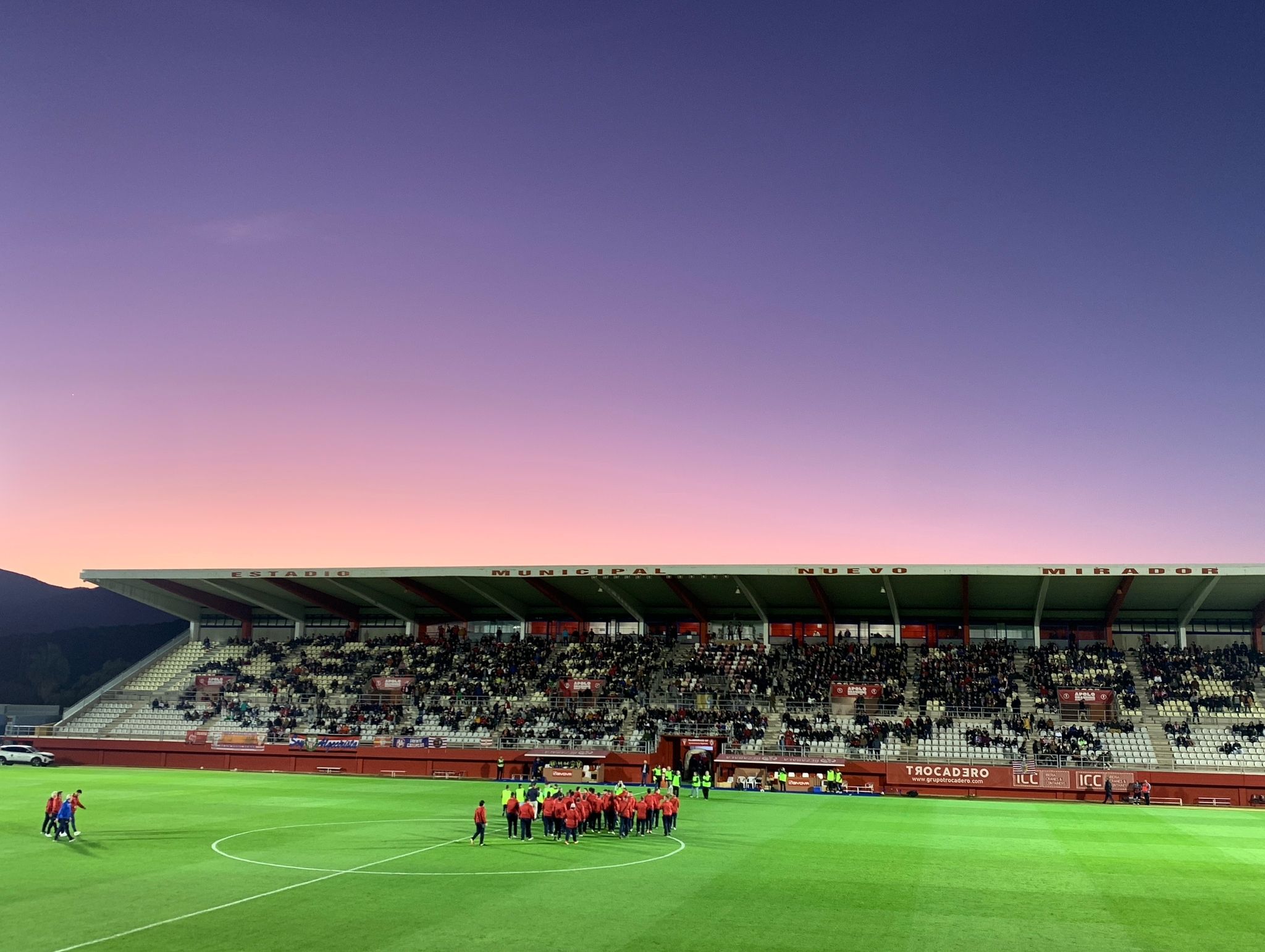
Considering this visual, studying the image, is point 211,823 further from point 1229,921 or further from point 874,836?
point 1229,921

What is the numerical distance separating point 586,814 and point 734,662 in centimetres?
4130

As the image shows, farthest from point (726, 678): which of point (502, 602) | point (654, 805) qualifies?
point (654, 805)

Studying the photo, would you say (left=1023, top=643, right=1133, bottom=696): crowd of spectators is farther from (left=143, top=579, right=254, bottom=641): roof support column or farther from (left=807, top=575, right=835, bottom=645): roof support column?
(left=143, top=579, right=254, bottom=641): roof support column

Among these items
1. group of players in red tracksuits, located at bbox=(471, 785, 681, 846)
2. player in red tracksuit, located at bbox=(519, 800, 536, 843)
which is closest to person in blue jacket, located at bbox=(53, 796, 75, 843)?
group of players in red tracksuits, located at bbox=(471, 785, 681, 846)

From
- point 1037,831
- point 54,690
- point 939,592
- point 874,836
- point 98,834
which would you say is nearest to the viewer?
point 98,834

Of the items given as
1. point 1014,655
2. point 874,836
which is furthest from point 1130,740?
point 874,836

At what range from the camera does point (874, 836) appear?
34.0 m

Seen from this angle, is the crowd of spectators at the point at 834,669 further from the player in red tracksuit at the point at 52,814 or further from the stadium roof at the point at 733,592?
the player in red tracksuit at the point at 52,814

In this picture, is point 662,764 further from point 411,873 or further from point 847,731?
point 411,873

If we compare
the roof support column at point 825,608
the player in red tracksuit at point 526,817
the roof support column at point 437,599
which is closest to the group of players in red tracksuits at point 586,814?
the player in red tracksuit at point 526,817

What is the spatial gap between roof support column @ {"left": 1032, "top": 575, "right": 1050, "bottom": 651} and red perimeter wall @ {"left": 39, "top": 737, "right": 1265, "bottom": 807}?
13.4m

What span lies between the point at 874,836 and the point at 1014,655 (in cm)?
3946

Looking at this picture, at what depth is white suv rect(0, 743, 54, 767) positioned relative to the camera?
215 feet

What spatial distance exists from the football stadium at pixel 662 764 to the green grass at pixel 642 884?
16cm
